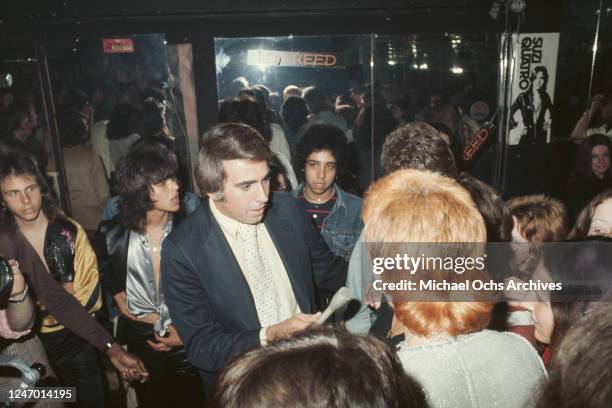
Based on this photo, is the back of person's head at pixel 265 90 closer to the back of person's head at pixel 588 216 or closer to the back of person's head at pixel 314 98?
the back of person's head at pixel 314 98

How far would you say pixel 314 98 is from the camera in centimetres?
473

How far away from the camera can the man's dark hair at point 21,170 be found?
2410 mm

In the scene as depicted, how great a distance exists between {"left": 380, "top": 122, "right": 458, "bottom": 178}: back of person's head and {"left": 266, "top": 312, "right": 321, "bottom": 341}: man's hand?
117cm

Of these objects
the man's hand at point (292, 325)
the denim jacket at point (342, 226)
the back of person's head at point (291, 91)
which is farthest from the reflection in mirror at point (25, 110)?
the man's hand at point (292, 325)

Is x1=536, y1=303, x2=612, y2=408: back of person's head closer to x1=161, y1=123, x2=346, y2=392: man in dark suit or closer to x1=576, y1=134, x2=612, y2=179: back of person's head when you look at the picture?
x1=161, y1=123, x2=346, y2=392: man in dark suit

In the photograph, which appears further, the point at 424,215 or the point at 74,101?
the point at 74,101

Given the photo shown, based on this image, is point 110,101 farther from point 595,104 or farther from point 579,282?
point 595,104

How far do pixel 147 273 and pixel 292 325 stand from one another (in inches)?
52.7

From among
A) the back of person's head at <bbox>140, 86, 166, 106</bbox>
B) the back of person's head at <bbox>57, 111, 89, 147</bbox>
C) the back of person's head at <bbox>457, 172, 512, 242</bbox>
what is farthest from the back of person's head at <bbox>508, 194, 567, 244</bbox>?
the back of person's head at <bbox>57, 111, 89, 147</bbox>

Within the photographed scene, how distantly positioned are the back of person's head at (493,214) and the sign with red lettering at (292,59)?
2.79 meters

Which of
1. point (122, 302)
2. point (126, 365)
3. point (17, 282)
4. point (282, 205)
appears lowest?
point (126, 365)

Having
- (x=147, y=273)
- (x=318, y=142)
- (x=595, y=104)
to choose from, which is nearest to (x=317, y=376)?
(x=147, y=273)

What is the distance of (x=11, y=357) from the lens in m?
1.35

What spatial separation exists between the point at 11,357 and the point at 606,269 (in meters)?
1.95
